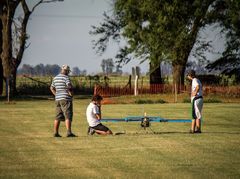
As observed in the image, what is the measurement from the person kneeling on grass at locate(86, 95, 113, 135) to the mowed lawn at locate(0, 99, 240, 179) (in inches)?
16.5

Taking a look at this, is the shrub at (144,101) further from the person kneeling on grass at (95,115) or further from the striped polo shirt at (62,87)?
the striped polo shirt at (62,87)

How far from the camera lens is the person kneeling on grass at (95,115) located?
19.1 meters

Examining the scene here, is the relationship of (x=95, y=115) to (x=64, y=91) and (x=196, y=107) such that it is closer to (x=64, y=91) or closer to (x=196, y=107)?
(x=64, y=91)

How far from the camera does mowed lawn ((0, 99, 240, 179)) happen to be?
40.6ft

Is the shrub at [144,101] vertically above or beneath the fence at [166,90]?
beneath

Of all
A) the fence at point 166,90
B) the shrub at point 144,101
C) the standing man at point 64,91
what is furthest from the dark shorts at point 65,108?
the fence at point 166,90

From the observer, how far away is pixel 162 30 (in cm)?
4775

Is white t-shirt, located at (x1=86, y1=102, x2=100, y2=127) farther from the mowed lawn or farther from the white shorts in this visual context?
the white shorts

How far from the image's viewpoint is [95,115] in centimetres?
1922

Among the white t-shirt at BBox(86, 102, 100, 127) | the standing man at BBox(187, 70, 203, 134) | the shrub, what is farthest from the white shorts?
the shrub

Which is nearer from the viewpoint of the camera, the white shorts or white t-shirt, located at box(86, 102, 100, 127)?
white t-shirt, located at box(86, 102, 100, 127)

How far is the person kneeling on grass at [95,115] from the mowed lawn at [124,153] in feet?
1.37

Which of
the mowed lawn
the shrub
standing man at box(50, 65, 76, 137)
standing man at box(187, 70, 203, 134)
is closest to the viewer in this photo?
the mowed lawn

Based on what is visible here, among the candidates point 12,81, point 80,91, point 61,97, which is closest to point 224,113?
point 61,97
